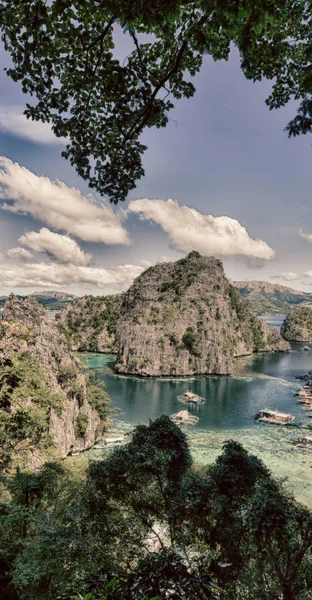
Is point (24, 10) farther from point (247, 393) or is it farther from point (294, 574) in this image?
point (247, 393)

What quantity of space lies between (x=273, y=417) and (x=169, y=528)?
36.6 meters

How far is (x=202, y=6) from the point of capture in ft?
9.40

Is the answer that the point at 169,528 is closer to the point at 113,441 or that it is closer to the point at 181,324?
the point at 113,441

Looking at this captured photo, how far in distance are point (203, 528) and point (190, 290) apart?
262 feet

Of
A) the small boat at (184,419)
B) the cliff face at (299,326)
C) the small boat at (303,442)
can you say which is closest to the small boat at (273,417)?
the small boat at (303,442)

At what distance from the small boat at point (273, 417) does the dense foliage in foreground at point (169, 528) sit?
3417 cm

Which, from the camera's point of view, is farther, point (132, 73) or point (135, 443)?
point (135, 443)

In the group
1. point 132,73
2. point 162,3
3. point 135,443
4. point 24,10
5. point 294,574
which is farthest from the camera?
point 135,443

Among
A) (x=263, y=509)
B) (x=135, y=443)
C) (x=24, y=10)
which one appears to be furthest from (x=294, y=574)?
(x=24, y=10)

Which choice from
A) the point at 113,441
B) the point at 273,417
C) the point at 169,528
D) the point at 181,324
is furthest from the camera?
the point at 181,324

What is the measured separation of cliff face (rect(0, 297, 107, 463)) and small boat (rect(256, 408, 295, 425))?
23.5m

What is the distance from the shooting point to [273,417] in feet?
138

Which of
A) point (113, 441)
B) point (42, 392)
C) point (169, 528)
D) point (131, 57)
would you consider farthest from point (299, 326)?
point (131, 57)

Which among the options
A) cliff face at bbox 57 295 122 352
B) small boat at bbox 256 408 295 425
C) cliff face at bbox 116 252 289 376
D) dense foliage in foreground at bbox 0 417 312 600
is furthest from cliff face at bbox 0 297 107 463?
cliff face at bbox 57 295 122 352
